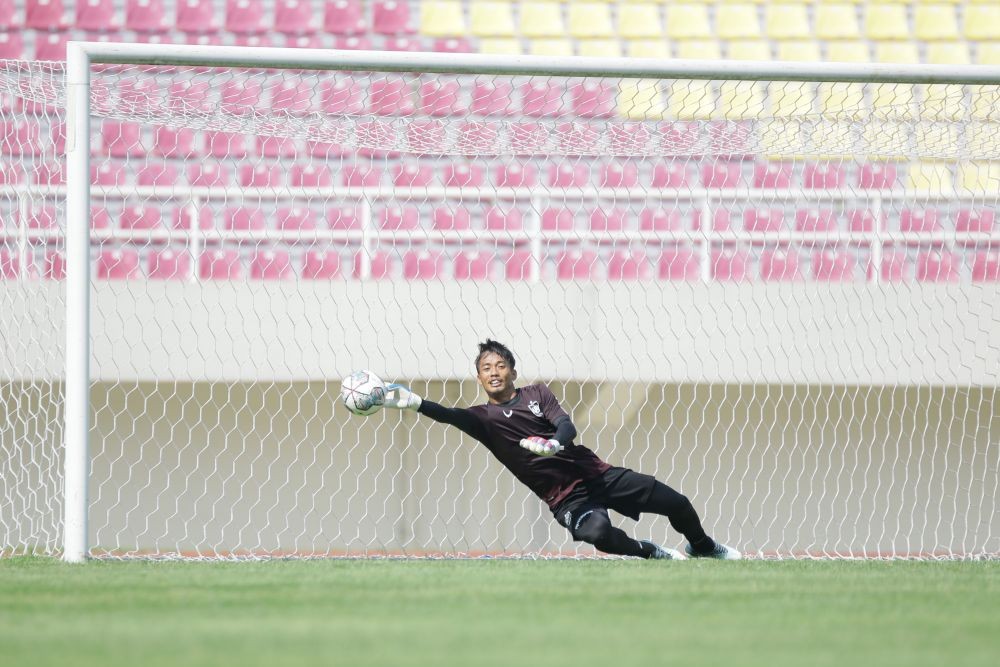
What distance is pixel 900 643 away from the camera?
119 inches

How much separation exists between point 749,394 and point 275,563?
13.1 feet

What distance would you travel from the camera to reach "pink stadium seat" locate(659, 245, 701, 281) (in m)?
8.36

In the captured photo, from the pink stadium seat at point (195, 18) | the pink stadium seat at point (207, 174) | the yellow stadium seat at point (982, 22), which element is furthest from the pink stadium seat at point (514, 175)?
the yellow stadium seat at point (982, 22)

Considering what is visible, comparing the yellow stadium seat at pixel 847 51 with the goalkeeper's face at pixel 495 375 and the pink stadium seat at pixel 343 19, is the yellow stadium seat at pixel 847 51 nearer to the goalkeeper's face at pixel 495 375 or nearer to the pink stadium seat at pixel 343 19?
the pink stadium seat at pixel 343 19

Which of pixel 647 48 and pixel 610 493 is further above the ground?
pixel 647 48

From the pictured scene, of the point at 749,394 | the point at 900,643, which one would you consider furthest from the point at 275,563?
the point at 749,394

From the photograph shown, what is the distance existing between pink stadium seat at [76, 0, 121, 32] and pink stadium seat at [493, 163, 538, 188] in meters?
3.51

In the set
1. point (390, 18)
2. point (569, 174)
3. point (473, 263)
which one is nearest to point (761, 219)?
point (569, 174)

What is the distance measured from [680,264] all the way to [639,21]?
305cm

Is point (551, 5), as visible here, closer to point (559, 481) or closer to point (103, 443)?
point (103, 443)

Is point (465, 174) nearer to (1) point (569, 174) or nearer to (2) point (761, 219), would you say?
(1) point (569, 174)

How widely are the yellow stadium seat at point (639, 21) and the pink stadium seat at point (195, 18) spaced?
3410mm

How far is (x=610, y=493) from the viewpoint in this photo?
5418 millimetres

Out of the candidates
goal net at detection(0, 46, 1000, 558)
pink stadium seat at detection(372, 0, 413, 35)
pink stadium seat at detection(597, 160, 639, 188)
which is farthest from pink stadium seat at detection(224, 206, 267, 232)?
pink stadium seat at detection(372, 0, 413, 35)
